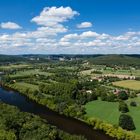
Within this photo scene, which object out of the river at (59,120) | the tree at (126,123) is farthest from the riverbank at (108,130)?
the tree at (126,123)

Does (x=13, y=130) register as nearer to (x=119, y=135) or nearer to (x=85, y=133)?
(x=85, y=133)

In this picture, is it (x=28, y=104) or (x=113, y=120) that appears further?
(x=28, y=104)

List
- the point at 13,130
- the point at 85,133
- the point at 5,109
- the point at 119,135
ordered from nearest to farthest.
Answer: the point at 13,130
the point at 119,135
the point at 85,133
the point at 5,109

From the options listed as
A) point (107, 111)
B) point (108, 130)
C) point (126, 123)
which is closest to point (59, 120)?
point (107, 111)

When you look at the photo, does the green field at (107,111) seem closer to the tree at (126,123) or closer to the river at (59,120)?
the tree at (126,123)

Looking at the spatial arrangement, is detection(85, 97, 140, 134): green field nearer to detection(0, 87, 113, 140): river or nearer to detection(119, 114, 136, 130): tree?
detection(119, 114, 136, 130): tree

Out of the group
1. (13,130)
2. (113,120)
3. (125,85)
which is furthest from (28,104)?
(125,85)

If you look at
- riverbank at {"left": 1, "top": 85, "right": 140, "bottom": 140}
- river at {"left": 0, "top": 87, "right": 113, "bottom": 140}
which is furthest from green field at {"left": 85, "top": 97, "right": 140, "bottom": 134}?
river at {"left": 0, "top": 87, "right": 113, "bottom": 140}

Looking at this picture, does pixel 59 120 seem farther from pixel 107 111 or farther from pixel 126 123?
pixel 126 123
